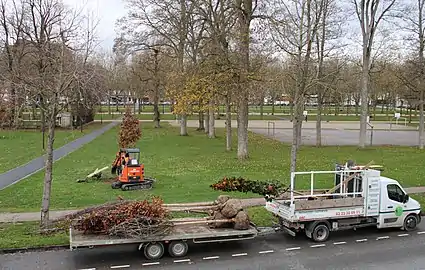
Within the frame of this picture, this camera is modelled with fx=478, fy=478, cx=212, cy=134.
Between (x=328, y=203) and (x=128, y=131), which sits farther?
(x=128, y=131)

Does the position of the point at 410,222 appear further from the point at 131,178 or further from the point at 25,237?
the point at 25,237

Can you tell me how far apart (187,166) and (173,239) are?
1640 centimetres

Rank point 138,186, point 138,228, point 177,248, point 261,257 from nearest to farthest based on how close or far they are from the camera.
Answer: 1. point 138,228
2. point 177,248
3. point 261,257
4. point 138,186

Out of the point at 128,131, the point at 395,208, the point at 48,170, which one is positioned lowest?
the point at 395,208

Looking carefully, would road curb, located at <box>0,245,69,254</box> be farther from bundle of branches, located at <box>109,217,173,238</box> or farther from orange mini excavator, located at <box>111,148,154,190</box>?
orange mini excavator, located at <box>111,148,154,190</box>

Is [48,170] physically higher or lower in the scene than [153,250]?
higher

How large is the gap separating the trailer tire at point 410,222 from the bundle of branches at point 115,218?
8215 mm

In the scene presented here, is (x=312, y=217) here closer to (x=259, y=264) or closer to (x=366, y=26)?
(x=259, y=264)

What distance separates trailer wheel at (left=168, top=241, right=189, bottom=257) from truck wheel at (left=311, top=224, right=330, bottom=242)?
4080mm

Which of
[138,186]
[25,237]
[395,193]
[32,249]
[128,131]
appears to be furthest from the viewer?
[128,131]

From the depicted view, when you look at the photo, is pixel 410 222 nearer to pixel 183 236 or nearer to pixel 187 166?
pixel 183 236

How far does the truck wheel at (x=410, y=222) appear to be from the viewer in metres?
15.8

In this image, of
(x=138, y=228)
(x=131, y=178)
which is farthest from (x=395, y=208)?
(x=131, y=178)

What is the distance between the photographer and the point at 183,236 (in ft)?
41.4
